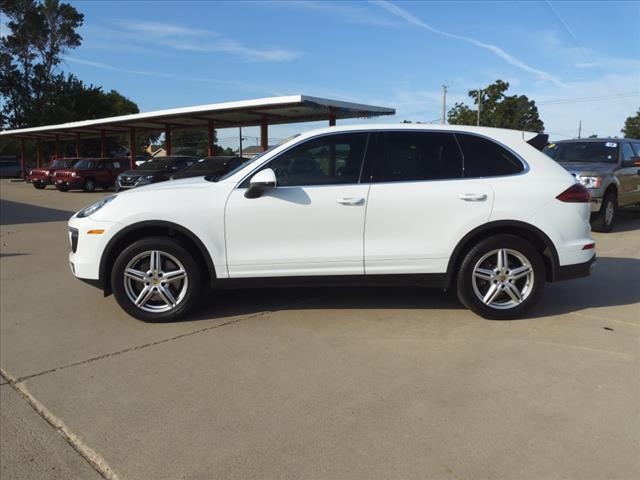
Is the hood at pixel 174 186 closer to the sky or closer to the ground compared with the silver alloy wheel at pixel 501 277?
closer to the sky

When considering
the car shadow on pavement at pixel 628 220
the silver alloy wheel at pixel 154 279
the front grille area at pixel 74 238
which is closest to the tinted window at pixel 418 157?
the silver alloy wheel at pixel 154 279

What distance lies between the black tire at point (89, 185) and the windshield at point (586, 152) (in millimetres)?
20054

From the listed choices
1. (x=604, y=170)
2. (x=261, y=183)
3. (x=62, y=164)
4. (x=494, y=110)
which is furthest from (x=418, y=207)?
(x=494, y=110)

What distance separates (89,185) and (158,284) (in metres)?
21.9

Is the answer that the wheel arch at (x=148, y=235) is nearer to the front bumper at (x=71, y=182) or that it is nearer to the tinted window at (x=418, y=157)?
the tinted window at (x=418, y=157)

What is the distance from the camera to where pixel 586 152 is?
1106cm

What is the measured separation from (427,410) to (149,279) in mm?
2702

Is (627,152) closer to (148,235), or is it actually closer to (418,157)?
(418,157)

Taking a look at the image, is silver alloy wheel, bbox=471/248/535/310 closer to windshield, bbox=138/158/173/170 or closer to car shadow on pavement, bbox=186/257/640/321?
car shadow on pavement, bbox=186/257/640/321

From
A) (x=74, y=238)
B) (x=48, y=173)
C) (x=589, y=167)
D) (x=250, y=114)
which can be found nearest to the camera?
(x=74, y=238)

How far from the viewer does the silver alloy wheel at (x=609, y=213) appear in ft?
32.2

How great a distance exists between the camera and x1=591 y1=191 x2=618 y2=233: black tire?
9734 mm

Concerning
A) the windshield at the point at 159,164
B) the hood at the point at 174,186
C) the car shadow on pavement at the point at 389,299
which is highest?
the windshield at the point at 159,164

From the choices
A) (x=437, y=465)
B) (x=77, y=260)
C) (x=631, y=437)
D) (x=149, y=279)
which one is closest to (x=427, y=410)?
(x=437, y=465)
